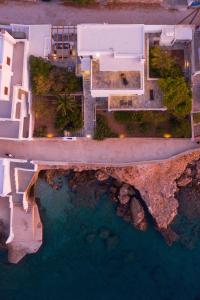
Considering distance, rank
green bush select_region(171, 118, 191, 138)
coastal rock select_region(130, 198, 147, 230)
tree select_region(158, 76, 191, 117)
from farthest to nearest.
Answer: coastal rock select_region(130, 198, 147, 230)
green bush select_region(171, 118, 191, 138)
tree select_region(158, 76, 191, 117)

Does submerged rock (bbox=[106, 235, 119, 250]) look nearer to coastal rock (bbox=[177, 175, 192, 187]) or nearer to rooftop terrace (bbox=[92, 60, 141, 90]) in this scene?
coastal rock (bbox=[177, 175, 192, 187])

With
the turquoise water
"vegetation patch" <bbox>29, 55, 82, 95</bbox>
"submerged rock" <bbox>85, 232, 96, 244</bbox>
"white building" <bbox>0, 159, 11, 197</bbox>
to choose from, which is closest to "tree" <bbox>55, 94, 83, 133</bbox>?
"vegetation patch" <bbox>29, 55, 82, 95</bbox>

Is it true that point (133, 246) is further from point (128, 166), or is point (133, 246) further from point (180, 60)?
point (180, 60)

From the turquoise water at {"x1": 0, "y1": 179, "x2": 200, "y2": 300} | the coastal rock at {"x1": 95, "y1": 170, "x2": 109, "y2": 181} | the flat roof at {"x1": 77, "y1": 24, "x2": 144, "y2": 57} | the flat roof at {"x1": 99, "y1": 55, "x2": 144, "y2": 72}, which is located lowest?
the turquoise water at {"x1": 0, "y1": 179, "x2": 200, "y2": 300}

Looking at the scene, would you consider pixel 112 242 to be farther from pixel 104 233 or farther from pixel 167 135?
pixel 167 135

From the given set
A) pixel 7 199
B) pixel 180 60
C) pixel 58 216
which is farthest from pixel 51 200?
pixel 180 60

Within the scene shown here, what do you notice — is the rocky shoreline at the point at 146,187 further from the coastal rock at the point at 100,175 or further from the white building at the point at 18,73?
the white building at the point at 18,73

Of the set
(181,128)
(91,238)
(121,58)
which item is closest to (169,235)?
(91,238)

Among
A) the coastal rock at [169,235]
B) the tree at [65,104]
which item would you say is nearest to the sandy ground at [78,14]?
the tree at [65,104]
